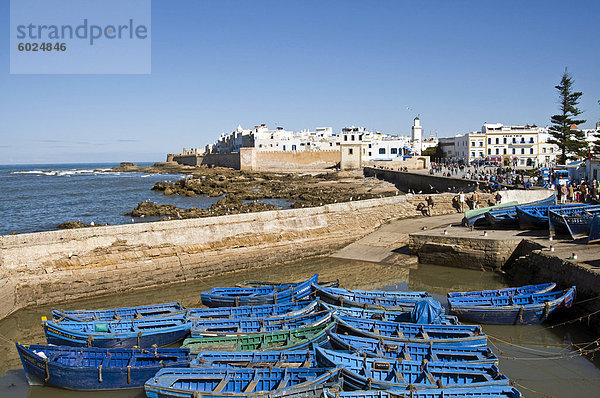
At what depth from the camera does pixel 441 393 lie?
28.3ft

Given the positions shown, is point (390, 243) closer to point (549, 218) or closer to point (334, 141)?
point (549, 218)

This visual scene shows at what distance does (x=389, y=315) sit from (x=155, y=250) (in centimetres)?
1088

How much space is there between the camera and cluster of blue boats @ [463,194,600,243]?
1872cm

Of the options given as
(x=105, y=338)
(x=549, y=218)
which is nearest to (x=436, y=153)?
(x=549, y=218)

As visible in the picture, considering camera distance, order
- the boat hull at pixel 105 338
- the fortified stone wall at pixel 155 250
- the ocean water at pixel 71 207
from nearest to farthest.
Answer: the boat hull at pixel 105 338 → the fortified stone wall at pixel 155 250 → the ocean water at pixel 71 207

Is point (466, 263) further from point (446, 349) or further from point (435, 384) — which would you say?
point (435, 384)

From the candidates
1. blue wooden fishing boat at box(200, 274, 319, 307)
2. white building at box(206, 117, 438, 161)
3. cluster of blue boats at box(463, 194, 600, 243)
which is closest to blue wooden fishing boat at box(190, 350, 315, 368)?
blue wooden fishing boat at box(200, 274, 319, 307)

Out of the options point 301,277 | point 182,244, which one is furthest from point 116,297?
point 301,277

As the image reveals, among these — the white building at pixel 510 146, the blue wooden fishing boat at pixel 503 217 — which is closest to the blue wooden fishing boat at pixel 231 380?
the blue wooden fishing boat at pixel 503 217

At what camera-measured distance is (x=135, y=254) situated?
19.3 metres

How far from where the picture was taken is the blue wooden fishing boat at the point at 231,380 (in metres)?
9.14

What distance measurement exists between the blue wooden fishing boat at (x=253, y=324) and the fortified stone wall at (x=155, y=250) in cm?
736

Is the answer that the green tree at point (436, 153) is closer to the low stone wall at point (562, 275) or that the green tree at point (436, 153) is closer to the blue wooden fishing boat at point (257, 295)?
the low stone wall at point (562, 275)

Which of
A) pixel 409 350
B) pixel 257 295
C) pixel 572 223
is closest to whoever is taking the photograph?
pixel 409 350
